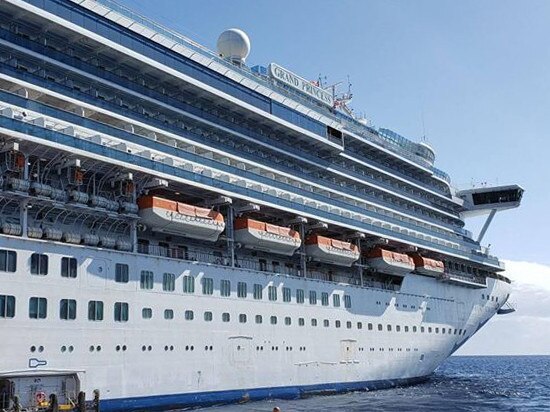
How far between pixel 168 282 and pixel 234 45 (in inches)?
746

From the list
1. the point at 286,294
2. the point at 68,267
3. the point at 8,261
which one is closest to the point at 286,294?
the point at 286,294

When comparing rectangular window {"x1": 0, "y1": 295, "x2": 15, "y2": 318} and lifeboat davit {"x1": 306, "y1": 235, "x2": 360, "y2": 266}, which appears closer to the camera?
rectangular window {"x1": 0, "y1": 295, "x2": 15, "y2": 318}

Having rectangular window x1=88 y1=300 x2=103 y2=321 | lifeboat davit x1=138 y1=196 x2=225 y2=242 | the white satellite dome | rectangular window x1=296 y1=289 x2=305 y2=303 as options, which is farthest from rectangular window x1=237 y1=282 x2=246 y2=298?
the white satellite dome

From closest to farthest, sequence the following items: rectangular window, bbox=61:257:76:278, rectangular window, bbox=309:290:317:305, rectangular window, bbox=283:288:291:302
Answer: rectangular window, bbox=61:257:76:278 < rectangular window, bbox=283:288:291:302 < rectangular window, bbox=309:290:317:305

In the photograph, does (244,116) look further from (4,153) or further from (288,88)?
(4,153)

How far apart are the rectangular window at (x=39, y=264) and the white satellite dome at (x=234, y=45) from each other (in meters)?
21.5

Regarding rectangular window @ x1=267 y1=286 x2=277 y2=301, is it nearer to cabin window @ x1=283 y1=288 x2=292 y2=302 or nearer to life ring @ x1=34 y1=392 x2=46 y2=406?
cabin window @ x1=283 y1=288 x2=292 y2=302

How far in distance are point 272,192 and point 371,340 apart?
40.7ft

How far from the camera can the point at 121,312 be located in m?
25.4

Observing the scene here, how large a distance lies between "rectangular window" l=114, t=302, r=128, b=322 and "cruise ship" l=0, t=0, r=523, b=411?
0.34 feet

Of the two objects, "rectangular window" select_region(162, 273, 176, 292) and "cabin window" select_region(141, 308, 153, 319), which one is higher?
"rectangular window" select_region(162, 273, 176, 292)

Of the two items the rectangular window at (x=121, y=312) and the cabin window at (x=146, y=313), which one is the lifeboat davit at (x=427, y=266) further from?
the rectangular window at (x=121, y=312)

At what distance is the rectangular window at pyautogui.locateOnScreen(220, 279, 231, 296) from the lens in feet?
98.7

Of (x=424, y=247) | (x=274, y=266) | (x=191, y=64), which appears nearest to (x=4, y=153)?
(x=191, y=64)
